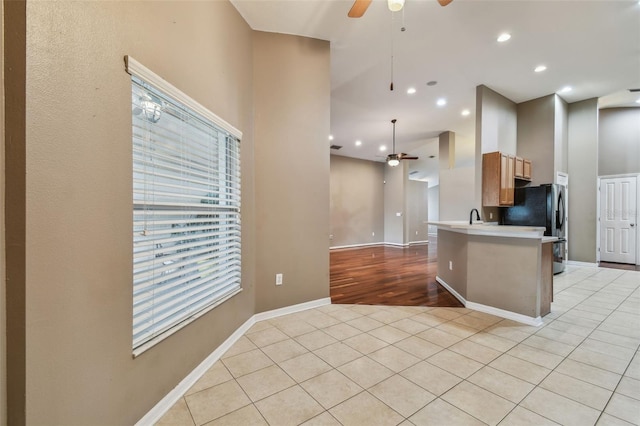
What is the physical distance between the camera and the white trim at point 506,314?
2.87m

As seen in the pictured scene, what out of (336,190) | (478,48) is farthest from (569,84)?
(336,190)

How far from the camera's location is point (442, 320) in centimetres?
301

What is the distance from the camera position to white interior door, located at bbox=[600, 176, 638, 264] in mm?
5922

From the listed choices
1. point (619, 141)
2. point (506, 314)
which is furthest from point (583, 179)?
point (506, 314)

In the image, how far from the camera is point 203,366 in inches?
80.4

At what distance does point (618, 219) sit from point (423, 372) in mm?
7415

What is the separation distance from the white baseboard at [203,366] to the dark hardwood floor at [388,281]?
736 millimetres

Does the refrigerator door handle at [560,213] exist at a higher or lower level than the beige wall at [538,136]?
lower

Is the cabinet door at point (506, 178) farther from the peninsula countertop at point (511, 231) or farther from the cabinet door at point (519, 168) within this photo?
the peninsula countertop at point (511, 231)

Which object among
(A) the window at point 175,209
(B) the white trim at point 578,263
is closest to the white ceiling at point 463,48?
(A) the window at point 175,209

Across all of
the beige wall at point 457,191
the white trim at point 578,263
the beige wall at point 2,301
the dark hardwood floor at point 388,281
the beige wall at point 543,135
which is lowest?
the dark hardwood floor at point 388,281

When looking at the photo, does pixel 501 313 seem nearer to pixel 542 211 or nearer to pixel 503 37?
pixel 542 211

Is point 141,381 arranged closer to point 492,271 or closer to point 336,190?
point 492,271

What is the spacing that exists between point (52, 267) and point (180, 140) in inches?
43.2
